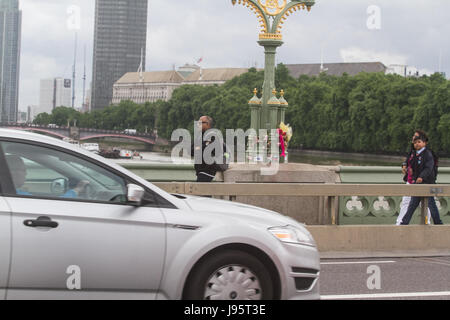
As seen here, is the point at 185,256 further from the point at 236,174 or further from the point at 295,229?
the point at 236,174

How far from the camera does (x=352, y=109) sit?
79.5 meters

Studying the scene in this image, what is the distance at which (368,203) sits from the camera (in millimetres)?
10867

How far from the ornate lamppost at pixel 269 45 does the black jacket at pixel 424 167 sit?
8.75 meters

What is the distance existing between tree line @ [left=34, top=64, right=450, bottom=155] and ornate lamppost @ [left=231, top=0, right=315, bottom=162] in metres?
47.2

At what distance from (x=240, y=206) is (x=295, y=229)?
0.51 metres

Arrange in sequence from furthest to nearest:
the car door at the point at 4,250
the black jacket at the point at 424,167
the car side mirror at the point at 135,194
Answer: the black jacket at the point at 424,167 → the car side mirror at the point at 135,194 → the car door at the point at 4,250

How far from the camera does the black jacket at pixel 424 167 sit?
11.3 meters

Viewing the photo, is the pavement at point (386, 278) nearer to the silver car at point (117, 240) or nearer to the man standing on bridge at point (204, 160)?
the silver car at point (117, 240)

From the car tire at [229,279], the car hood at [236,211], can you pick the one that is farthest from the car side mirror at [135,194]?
the car tire at [229,279]

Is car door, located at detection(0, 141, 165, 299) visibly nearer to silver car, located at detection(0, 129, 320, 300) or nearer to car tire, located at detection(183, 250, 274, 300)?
silver car, located at detection(0, 129, 320, 300)

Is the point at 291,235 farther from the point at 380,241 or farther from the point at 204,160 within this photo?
the point at 380,241

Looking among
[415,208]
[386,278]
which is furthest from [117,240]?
[415,208]

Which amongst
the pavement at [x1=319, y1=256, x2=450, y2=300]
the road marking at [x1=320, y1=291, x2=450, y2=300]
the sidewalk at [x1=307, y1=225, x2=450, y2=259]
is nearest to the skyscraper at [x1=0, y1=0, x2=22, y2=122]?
the sidewalk at [x1=307, y1=225, x2=450, y2=259]
